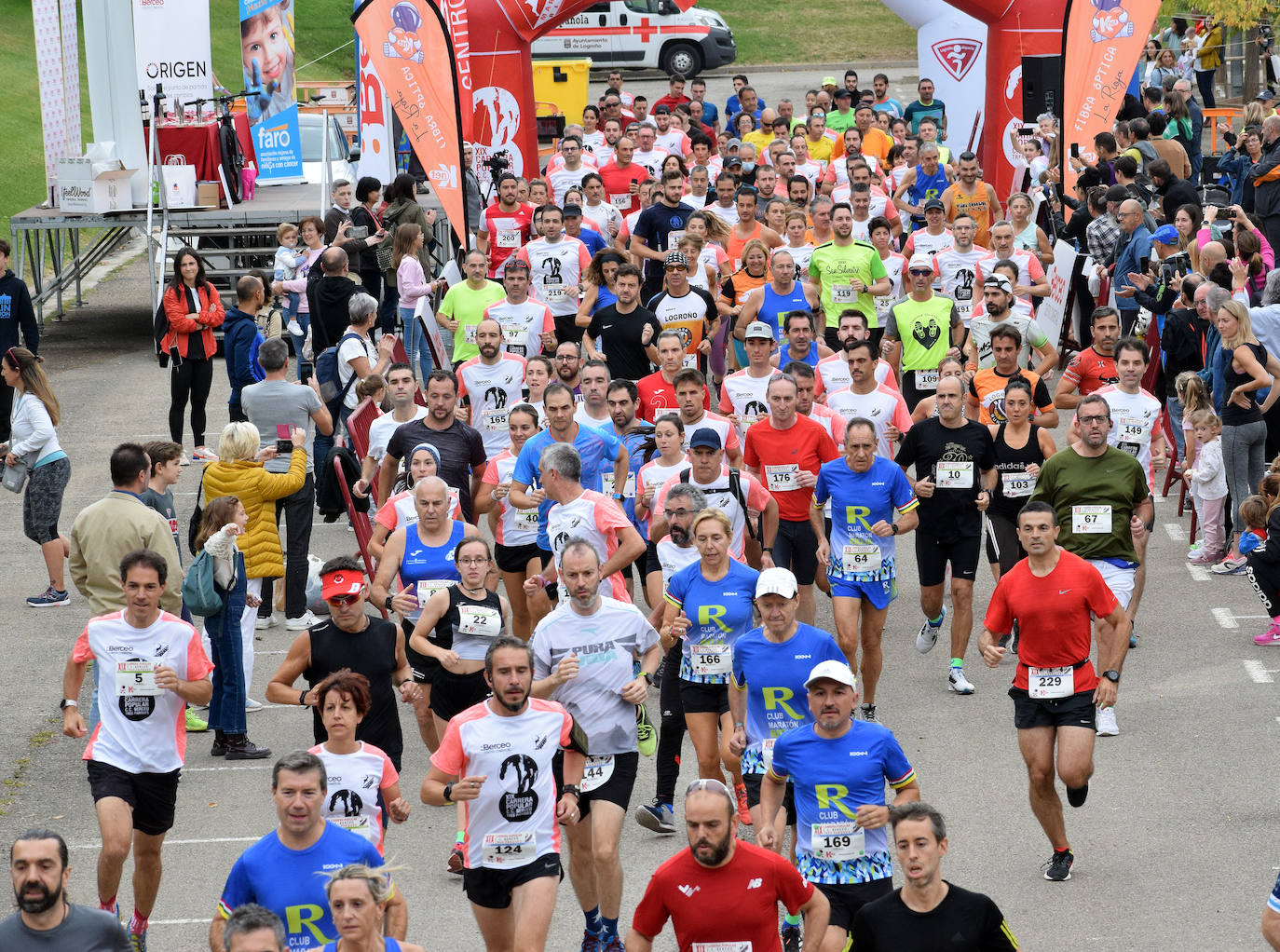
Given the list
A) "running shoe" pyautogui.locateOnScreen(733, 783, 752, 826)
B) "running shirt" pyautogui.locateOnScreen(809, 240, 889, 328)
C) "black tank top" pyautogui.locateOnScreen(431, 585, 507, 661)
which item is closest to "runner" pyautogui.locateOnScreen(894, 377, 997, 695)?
"running shoe" pyautogui.locateOnScreen(733, 783, 752, 826)

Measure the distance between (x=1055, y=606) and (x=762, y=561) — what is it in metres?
2.26

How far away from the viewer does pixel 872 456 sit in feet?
32.9

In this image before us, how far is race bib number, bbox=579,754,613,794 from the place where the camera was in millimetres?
7527

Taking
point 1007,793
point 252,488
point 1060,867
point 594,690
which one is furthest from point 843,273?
point 594,690

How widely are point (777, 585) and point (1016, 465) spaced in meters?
3.62

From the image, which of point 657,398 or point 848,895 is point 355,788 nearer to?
point 848,895

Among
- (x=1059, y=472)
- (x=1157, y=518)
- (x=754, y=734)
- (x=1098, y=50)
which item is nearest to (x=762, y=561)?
(x=1059, y=472)

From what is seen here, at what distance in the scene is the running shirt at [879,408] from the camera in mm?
11328

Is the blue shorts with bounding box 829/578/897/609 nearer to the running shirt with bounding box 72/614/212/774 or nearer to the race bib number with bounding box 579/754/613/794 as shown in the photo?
the race bib number with bounding box 579/754/613/794

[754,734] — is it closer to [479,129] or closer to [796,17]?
[479,129]

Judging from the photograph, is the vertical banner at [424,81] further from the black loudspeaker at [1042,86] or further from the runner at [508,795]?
the runner at [508,795]

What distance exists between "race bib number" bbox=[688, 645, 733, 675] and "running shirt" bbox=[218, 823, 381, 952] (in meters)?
2.52

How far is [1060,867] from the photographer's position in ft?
26.7

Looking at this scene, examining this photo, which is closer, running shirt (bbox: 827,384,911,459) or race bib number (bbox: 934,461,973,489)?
race bib number (bbox: 934,461,973,489)
